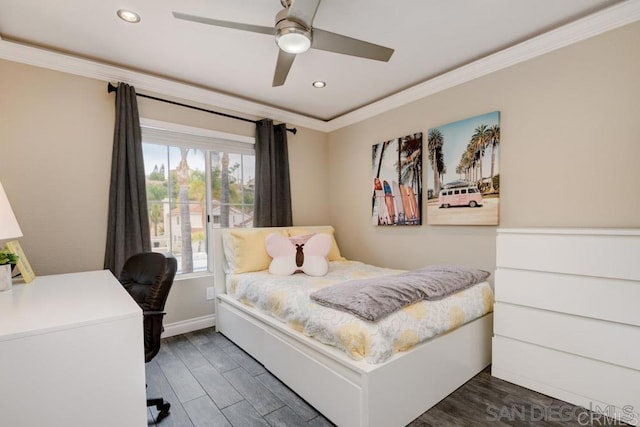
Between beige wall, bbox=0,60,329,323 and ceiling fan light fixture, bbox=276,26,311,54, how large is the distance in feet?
Answer: 5.54

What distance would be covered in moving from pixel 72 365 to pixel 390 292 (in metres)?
1.42

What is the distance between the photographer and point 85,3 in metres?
1.80

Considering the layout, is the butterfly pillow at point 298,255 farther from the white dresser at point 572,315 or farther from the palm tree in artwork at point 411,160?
the white dresser at point 572,315

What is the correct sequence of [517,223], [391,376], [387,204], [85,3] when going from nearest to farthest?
[391,376], [85,3], [517,223], [387,204]

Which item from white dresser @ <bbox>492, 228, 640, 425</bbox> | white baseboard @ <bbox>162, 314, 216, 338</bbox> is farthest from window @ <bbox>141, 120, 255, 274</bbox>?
white dresser @ <bbox>492, 228, 640, 425</bbox>

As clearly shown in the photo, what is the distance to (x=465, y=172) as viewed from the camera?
261 centimetres

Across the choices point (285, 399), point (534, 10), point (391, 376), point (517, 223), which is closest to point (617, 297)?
point (517, 223)

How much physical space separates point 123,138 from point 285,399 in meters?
2.39

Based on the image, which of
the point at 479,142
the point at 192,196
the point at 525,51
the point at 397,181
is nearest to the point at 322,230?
the point at 397,181

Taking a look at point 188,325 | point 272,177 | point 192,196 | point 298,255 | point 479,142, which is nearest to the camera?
point 479,142

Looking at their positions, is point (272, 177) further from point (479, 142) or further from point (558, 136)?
point (558, 136)

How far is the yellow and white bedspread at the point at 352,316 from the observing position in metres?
1.50

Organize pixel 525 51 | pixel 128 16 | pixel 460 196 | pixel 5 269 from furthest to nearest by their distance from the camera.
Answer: pixel 460 196 < pixel 525 51 < pixel 128 16 < pixel 5 269

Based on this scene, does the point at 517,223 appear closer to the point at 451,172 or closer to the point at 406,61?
the point at 451,172
